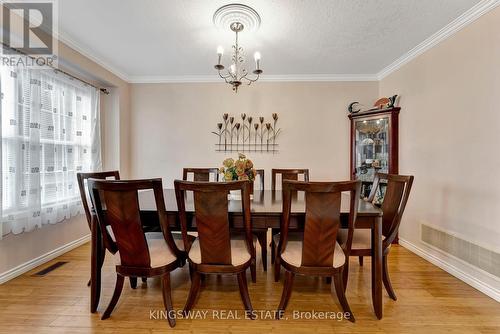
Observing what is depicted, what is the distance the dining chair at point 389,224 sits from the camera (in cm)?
179

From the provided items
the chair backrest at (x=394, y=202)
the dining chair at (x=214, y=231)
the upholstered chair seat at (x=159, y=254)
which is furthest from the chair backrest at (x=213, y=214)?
the chair backrest at (x=394, y=202)

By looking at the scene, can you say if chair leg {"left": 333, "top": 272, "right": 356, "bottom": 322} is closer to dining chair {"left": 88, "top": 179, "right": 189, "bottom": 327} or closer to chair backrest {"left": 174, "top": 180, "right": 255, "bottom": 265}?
chair backrest {"left": 174, "top": 180, "right": 255, "bottom": 265}

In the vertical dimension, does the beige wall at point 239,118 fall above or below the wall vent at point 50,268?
above

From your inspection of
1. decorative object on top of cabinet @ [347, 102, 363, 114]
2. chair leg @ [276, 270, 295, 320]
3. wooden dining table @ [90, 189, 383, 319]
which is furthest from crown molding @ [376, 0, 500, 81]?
chair leg @ [276, 270, 295, 320]

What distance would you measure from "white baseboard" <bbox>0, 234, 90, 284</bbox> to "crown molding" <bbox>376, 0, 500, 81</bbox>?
4693 mm

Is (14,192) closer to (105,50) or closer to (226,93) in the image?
(105,50)

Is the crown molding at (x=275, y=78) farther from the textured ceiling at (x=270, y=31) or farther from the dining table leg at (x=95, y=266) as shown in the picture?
the dining table leg at (x=95, y=266)

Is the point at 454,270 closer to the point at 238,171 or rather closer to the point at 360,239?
the point at 360,239

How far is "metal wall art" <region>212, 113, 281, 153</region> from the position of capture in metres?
3.74

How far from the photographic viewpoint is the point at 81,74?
3.04 metres

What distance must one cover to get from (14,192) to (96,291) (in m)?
1.26

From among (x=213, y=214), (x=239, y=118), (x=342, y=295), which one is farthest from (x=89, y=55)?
(x=342, y=295)

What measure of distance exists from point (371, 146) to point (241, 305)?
2.83 meters

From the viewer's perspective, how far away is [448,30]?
7.68ft
